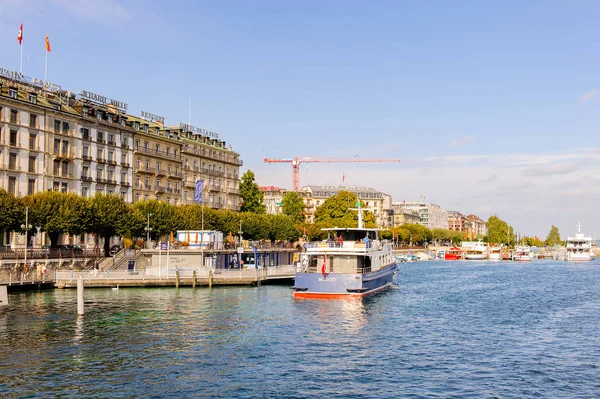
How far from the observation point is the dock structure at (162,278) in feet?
238

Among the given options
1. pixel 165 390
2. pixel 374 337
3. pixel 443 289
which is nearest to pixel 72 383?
pixel 165 390

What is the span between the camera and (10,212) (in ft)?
249

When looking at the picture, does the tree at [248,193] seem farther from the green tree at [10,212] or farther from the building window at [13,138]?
the green tree at [10,212]

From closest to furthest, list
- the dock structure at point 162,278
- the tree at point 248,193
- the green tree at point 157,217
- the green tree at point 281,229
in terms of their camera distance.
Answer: the dock structure at point 162,278, the green tree at point 157,217, the green tree at point 281,229, the tree at point 248,193

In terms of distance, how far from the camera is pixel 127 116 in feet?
382

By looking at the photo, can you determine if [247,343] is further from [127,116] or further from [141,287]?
[127,116]

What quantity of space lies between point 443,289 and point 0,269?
5163cm

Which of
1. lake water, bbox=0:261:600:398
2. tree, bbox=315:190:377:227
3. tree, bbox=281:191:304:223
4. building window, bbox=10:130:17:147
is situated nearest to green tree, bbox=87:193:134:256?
building window, bbox=10:130:17:147

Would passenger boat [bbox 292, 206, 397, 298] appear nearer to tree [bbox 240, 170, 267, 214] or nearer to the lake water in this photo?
the lake water

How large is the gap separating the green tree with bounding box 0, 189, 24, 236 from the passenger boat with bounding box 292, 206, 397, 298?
34.1 m

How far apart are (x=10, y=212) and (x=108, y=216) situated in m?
13.8

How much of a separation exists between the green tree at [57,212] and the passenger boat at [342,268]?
103 ft

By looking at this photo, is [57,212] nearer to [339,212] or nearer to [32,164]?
[32,164]

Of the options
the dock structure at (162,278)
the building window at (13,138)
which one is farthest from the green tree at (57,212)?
the building window at (13,138)
